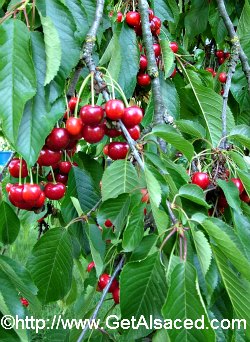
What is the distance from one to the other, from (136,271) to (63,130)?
301 mm

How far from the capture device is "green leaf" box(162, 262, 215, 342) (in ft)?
2.77

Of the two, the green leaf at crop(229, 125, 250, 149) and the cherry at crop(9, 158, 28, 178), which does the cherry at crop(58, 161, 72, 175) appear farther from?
the green leaf at crop(229, 125, 250, 149)

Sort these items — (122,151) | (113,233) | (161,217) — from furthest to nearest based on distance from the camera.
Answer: (113,233), (122,151), (161,217)

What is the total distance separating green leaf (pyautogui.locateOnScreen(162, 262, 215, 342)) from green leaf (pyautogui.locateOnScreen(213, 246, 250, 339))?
0.35 ft

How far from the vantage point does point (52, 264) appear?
1255 mm

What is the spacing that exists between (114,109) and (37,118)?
0.47 feet

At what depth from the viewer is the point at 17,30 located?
0.95 m

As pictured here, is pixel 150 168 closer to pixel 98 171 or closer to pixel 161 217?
pixel 161 217

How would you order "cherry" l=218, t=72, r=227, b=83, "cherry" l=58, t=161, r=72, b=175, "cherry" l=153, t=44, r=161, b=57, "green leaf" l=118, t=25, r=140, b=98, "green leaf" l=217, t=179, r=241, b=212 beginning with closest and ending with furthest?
"green leaf" l=217, t=179, r=241, b=212, "cherry" l=58, t=161, r=72, b=175, "green leaf" l=118, t=25, r=140, b=98, "cherry" l=153, t=44, r=161, b=57, "cherry" l=218, t=72, r=227, b=83

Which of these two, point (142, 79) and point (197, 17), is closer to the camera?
point (142, 79)

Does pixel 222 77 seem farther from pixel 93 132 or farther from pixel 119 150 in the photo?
pixel 93 132

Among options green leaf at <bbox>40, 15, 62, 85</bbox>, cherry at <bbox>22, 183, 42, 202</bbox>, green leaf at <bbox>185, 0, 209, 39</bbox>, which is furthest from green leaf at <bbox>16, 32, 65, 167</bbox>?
green leaf at <bbox>185, 0, 209, 39</bbox>

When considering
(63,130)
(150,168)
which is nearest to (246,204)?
(150,168)

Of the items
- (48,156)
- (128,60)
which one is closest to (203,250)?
(48,156)
